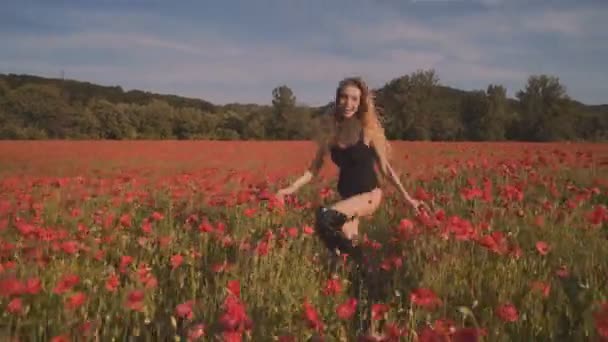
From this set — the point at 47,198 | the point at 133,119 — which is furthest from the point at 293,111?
the point at 47,198

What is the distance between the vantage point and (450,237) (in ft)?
12.1

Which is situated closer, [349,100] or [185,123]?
[349,100]

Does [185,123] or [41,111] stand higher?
[41,111]

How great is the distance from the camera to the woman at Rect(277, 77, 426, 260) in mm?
4355

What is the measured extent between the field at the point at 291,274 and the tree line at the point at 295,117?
28.9 metres

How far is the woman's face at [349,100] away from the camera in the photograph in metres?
4.52

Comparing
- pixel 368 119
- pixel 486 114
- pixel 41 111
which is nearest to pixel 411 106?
pixel 486 114

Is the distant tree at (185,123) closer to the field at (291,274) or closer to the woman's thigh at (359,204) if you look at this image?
the field at (291,274)

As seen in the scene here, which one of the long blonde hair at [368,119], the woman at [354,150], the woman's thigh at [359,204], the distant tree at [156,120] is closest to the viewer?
the woman's thigh at [359,204]

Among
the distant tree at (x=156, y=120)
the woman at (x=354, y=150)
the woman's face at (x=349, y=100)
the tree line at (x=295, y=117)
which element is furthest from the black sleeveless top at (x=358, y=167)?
the distant tree at (x=156, y=120)

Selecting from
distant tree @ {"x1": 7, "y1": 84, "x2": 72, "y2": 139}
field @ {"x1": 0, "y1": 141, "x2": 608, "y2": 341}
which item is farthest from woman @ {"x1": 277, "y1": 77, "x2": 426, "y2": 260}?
distant tree @ {"x1": 7, "y1": 84, "x2": 72, "y2": 139}

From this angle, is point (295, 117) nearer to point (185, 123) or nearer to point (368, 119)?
point (185, 123)

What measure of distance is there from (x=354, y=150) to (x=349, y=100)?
427 millimetres

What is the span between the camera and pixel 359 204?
4344 millimetres
